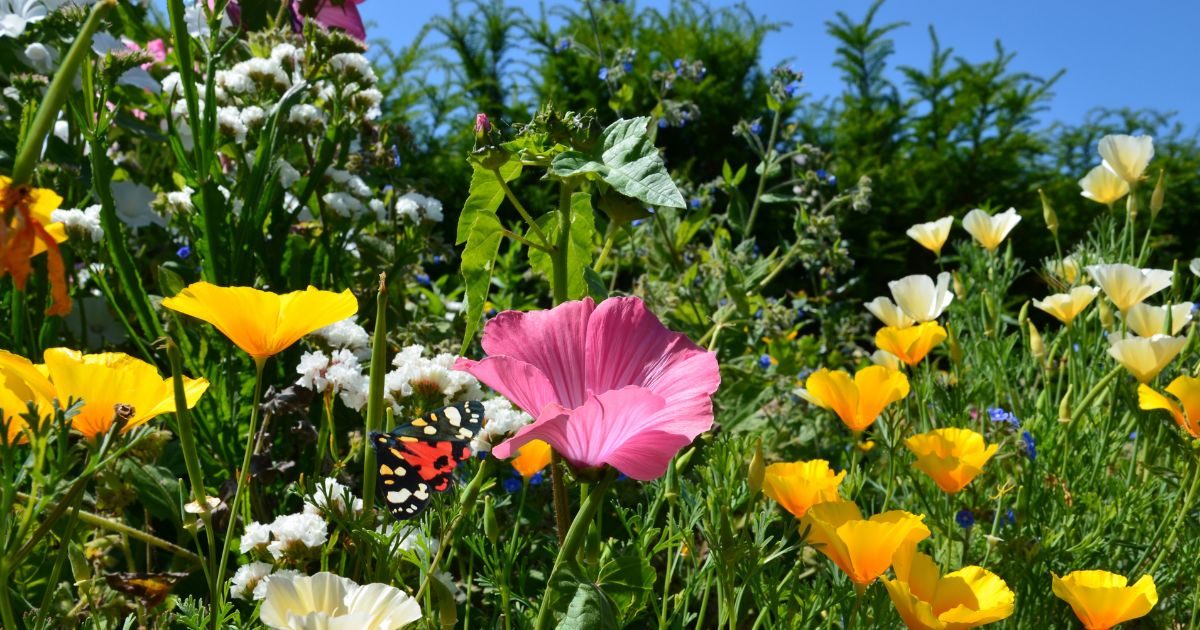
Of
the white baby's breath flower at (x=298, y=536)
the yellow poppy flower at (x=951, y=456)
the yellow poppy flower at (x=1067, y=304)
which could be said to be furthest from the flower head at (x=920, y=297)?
the white baby's breath flower at (x=298, y=536)

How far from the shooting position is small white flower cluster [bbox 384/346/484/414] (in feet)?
3.26

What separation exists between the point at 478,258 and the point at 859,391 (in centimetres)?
51

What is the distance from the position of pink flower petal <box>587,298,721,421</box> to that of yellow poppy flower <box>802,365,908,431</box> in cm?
46

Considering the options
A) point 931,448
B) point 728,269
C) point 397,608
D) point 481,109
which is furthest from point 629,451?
point 481,109

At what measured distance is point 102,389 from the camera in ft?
1.95

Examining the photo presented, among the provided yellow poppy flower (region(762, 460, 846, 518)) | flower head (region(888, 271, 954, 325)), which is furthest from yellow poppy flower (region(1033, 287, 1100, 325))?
yellow poppy flower (region(762, 460, 846, 518))

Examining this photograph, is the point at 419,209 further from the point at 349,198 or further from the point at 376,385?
the point at 376,385

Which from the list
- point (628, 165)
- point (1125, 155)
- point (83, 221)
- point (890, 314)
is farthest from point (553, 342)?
point (1125, 155)

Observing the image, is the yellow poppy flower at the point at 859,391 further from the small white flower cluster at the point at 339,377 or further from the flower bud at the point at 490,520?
the small white flower cluster at the point at 339,377

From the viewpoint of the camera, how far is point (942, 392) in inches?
57.6

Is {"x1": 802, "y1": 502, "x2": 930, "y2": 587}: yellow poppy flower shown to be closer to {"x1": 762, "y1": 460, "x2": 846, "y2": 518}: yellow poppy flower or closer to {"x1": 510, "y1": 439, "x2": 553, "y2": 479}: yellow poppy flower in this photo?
{"x1": 762, "y1": 460, "x2": 846, "y2": 518}: yellow poppy flower

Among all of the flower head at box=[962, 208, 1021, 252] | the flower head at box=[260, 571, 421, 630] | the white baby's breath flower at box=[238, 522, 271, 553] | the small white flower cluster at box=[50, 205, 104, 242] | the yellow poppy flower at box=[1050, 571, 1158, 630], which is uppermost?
the small white flower cluster at box=[50, 205, 104, 242]

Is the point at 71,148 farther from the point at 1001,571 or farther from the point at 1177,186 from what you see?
the point at 1177,186

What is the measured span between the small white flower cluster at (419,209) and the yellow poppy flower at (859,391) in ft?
3.35
